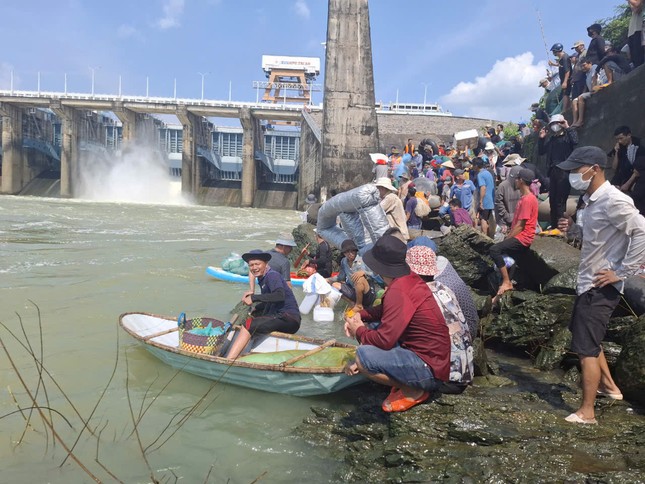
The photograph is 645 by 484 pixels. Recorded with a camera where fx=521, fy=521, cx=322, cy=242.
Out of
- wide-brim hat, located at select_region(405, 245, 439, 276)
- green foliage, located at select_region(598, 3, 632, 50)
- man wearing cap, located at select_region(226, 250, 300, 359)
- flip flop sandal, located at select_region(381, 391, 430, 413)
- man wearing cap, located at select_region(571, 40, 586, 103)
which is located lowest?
flip flop sandal, located at select_region(381, 391, 430, 413)

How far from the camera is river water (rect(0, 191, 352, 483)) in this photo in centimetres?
390

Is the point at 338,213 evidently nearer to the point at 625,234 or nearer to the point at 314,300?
the point at 314,300

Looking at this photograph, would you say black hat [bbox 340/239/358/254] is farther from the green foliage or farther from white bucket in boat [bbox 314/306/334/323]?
the green foliage

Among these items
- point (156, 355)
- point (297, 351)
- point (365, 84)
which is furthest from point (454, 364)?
point (365, 84)

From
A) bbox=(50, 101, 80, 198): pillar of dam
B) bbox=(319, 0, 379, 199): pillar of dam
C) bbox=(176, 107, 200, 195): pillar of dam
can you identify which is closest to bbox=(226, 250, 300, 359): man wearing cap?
bbox=(319, 0, 379, 199): pillar of dam

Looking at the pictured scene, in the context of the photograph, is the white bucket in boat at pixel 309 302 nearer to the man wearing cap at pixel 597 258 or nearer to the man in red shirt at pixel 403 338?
the man in red shirt at pixel 403 338

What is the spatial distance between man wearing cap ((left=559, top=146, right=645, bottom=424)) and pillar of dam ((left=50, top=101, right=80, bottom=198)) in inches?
1915

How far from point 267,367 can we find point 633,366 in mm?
3026

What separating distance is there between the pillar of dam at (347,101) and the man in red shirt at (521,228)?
17.8m

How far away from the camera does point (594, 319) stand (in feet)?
11.7

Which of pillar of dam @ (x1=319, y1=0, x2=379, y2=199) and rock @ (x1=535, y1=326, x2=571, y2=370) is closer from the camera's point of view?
rock @ (x1=535, y1=326, x2=571, y2=370)

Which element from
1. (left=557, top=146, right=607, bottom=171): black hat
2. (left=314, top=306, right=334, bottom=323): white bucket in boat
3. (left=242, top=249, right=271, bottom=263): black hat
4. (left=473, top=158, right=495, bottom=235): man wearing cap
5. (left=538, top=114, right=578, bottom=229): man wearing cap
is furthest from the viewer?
(left=473, top=158, right=495, bottom=235): man wearing cap

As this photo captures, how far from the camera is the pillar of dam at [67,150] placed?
45688 millimetres

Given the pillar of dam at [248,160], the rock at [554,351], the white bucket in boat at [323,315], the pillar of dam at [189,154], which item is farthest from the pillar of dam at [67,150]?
the rock at [554,351]
